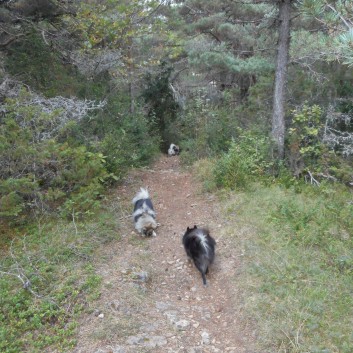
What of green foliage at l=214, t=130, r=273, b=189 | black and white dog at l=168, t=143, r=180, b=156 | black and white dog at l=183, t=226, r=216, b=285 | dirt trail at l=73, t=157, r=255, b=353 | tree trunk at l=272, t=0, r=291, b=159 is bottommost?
black and white dog at l=168, t=143, r=180, b=156

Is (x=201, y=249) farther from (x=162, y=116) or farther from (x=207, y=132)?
(x=162, y=116)

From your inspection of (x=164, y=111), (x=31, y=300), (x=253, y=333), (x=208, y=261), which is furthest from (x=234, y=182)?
(x=164, y=111)

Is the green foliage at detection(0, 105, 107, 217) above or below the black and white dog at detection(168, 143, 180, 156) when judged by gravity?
above

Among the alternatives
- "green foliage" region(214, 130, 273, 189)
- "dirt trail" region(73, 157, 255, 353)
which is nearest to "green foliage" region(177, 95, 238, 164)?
"green foliage" region(214, 130, 273, 189)

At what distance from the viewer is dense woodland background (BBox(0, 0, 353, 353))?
5.87 meters

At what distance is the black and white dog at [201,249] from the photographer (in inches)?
218

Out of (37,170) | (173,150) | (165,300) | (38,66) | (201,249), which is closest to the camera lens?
(165,300)

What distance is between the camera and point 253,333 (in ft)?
14.0

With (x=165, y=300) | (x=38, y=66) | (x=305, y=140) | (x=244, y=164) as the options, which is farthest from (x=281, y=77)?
(x=165, y=300)

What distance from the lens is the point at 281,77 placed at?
927 centimetres

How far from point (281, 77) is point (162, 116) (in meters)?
6.47

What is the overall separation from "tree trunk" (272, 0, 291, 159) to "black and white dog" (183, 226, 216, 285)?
4549mm

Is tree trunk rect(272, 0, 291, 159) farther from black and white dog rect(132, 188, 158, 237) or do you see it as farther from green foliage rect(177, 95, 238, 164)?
black and white dog rect(132, 188, 158, 237)

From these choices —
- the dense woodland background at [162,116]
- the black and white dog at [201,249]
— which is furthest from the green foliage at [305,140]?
the black and white dog at [201,249]
